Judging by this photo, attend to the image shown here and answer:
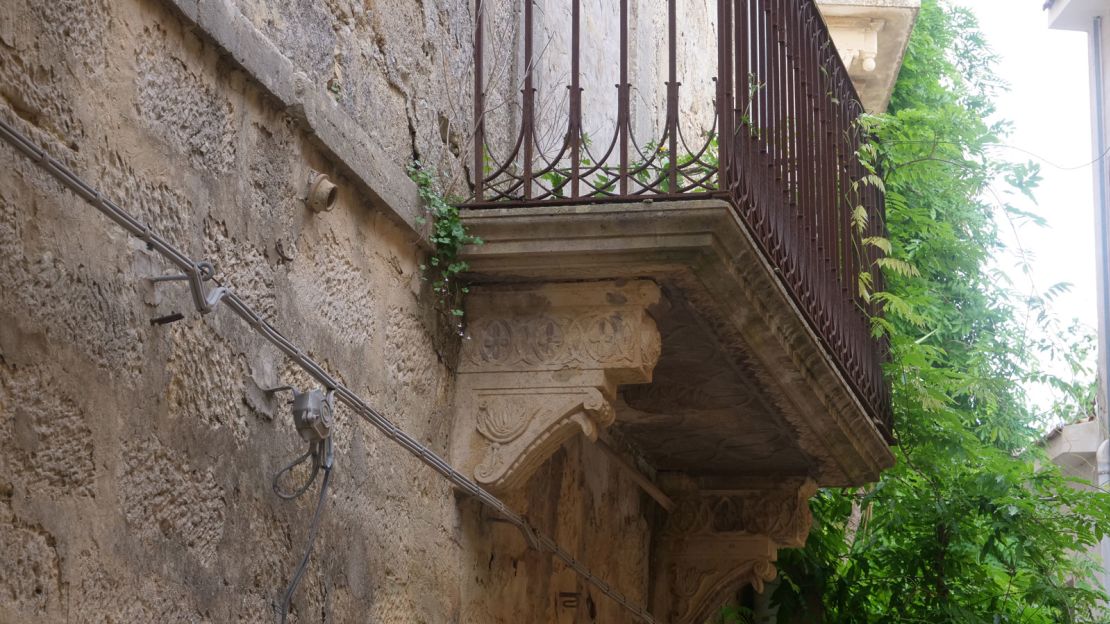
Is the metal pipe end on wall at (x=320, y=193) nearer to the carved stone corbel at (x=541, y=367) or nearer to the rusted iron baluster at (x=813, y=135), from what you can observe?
the carved stone corbel at (x=541, y=367)

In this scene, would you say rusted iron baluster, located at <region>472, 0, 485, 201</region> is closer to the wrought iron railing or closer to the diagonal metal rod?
the wrought iron railing

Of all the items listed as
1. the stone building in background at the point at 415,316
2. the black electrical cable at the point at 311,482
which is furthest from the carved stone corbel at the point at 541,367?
the black electrical cable at the point at 311,482

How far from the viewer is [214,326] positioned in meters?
3.32

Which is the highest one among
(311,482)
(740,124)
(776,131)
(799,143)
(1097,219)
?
(1097,219)

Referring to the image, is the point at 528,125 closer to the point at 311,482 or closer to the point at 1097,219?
the point at 311,482

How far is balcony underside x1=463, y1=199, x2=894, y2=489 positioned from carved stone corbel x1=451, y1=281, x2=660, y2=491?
0.20 ft

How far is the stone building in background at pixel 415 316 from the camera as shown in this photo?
2836 millimetres

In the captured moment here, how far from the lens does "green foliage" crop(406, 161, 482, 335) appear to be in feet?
14.8

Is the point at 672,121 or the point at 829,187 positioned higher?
the point at 829,187

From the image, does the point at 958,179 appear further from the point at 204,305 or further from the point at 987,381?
the point at 204,305

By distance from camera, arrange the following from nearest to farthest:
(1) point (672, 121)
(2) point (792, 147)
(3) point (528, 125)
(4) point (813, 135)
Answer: (1) point (672, 121) < (3) point (528, 125) < (2) point (792, 147) < (4) point (813, 135)

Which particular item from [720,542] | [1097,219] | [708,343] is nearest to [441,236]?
[708,343]

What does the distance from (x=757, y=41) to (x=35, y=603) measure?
11.3 ft

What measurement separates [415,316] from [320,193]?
2.43 feet
